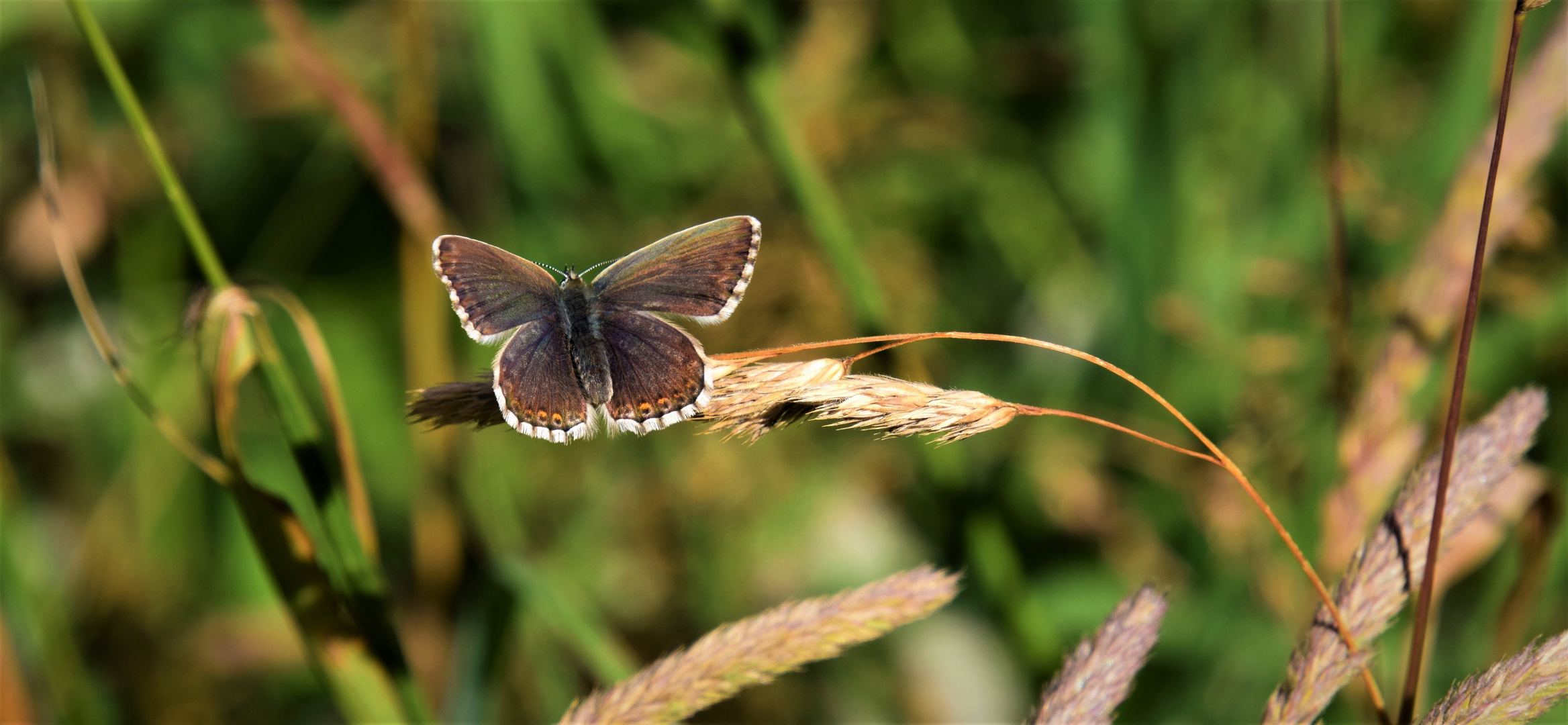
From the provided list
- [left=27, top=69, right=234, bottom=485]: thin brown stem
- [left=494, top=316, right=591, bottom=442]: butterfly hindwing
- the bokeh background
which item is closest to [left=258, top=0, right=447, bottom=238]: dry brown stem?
the bokeh background

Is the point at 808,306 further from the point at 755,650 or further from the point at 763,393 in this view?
the point at 755,650

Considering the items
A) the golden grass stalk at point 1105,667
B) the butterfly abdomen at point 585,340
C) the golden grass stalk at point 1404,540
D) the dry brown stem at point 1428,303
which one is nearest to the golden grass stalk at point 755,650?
the golden grass stalk at point 1105,667

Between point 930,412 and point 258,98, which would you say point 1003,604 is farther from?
point 258,98

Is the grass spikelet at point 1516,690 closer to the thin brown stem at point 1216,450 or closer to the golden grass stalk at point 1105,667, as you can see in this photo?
the thin brown stem at point 1216,450

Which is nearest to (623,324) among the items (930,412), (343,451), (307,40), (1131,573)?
(343,451)

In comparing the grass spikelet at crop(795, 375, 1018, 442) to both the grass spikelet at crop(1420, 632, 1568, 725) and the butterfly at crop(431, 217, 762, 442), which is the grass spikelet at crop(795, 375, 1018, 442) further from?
the grass spikelet at crop(1420, 632, 1568, 725)
